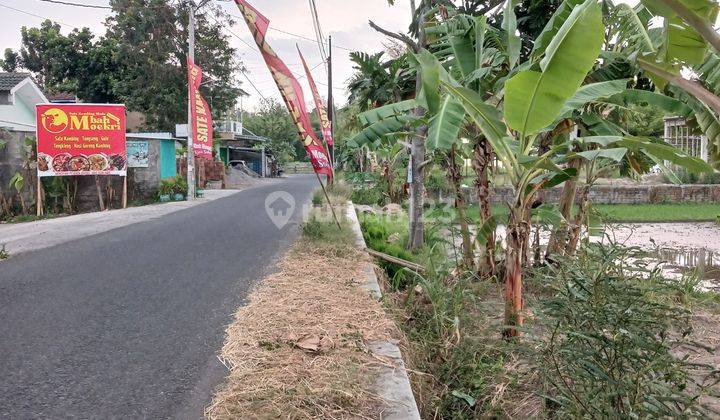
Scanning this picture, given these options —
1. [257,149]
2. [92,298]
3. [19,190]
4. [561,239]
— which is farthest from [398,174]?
[257,149]

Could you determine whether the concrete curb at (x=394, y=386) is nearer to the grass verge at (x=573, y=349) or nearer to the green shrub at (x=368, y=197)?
the grass verge at (x=573, y=349)

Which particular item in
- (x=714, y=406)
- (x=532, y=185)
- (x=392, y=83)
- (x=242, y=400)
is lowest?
(x=714, y=406)

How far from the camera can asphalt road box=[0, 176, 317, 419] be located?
11.2ft

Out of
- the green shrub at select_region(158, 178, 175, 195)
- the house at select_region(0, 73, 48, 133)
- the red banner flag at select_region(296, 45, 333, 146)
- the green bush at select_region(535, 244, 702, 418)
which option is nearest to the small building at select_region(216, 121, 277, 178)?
the house at select_region(0, 73, 48, 133)

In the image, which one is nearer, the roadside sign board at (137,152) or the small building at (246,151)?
the roadside sign board at (137,152)

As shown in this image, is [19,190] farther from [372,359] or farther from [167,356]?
[372,359]

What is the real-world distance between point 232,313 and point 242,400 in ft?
7.36

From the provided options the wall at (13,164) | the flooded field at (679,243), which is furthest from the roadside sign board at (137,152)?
the flooded field at (679,243)

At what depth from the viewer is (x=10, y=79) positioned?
25.9m

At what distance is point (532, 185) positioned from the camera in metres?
4.79

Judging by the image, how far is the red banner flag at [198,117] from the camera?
66.4ft

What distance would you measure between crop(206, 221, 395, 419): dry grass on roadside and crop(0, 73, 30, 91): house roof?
25.1 metres

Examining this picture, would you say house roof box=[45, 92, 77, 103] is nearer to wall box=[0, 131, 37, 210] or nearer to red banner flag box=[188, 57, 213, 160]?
red banner flag box=[188, 57, 213, 160]

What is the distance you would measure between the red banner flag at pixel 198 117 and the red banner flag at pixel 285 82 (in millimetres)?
12865
